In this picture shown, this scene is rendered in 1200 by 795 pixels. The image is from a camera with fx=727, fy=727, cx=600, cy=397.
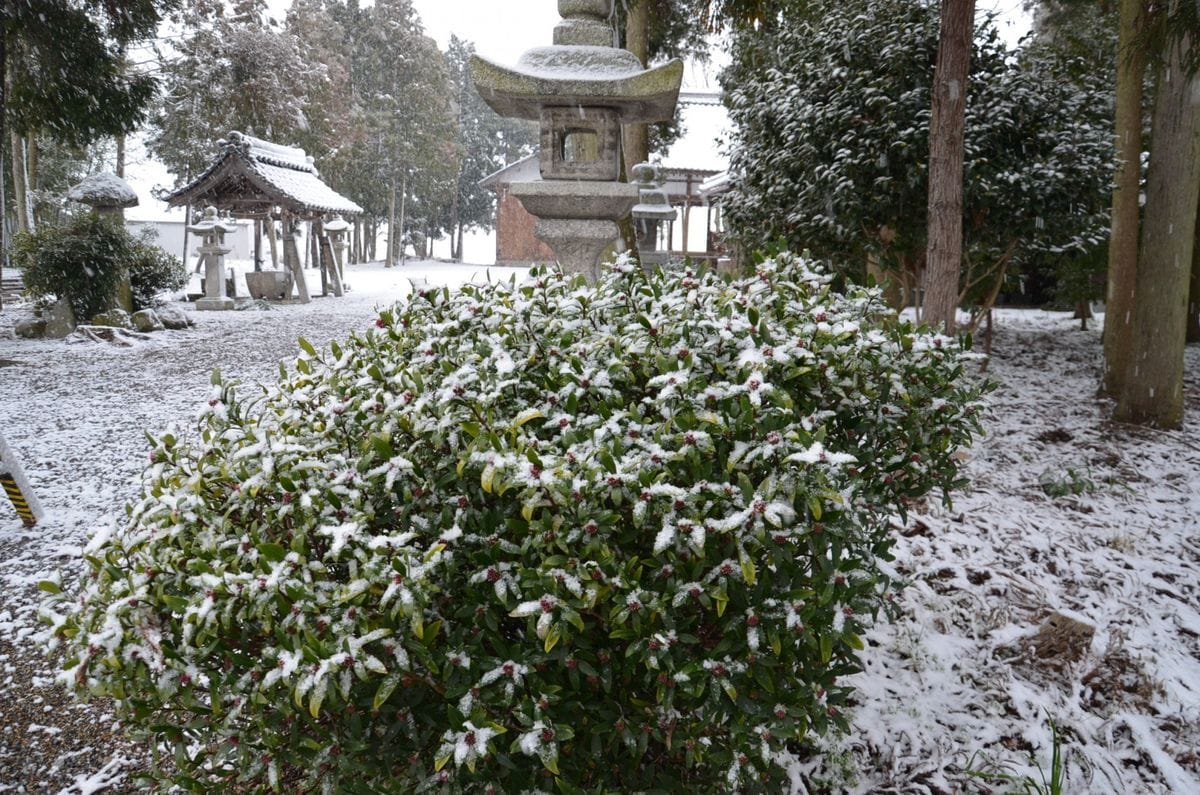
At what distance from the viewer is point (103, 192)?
1297cm

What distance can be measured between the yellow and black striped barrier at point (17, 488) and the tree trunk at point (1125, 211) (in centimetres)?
807

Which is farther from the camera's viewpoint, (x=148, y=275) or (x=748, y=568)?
(x=148, y=275)

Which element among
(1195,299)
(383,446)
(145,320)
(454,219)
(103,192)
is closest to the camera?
(383,446)

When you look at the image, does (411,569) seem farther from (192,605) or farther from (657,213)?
(657,213)

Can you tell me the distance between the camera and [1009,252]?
7.39 metres

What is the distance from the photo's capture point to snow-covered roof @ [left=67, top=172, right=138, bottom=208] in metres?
12.8

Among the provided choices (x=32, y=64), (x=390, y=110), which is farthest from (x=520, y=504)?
(x=390, y=110)

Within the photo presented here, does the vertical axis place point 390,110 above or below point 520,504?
above

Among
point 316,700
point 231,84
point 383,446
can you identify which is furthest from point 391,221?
point 316,700

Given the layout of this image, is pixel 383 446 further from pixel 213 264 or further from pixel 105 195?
pixel 213 264

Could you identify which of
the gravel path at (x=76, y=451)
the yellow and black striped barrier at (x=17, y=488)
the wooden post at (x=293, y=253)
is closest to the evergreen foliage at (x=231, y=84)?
the wooden post at (x=293, y=253)

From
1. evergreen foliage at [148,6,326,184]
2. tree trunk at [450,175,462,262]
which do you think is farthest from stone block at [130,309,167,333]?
tree trunk at [450,175,462,262]

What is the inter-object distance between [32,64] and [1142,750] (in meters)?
13.7

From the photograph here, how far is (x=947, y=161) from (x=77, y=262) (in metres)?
11.9
